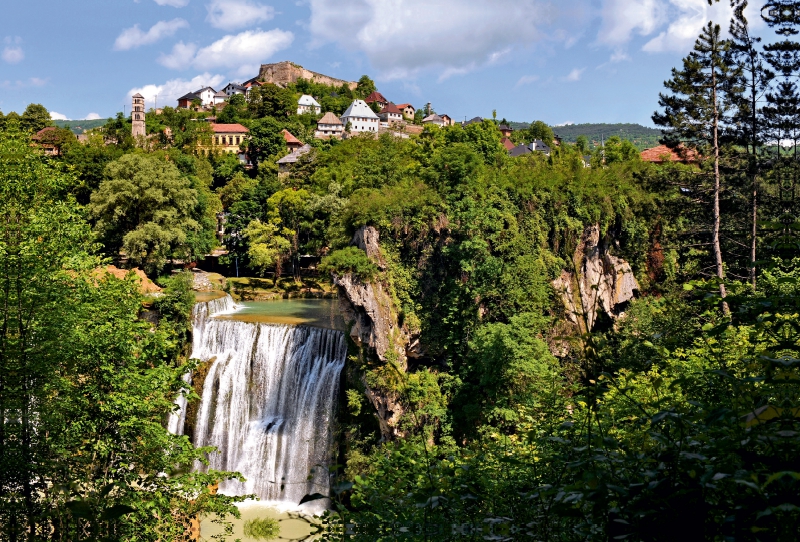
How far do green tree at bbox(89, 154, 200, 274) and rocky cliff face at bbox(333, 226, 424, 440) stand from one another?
14437 mm

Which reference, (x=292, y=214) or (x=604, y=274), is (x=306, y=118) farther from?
(x=604, y=274)

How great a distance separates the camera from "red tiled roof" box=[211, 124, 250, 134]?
63.2 meters

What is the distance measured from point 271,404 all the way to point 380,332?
16.8 ft

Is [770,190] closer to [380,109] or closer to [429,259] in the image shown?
[429,259]

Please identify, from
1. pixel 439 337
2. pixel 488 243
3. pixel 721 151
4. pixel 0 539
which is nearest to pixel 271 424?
pixel 439 337

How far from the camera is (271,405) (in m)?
20.0

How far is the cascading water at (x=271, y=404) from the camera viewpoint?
1883 cm

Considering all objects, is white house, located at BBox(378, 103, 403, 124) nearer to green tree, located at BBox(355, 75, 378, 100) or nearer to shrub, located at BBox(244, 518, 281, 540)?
green tree, located at BBox(355, 75, 378, 100)

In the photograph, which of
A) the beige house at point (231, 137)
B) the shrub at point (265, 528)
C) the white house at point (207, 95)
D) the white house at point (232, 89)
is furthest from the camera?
the white house at point (232, 89)

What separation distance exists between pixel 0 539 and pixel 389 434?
10956 mm

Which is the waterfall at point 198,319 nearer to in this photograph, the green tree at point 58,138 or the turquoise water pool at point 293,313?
the turquoise water pool at point 293,313

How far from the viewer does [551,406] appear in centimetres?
748

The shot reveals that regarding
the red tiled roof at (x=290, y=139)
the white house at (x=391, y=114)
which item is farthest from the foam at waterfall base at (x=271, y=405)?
the white house at (x=391, y=114)

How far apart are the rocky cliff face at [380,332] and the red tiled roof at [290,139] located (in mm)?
40627
